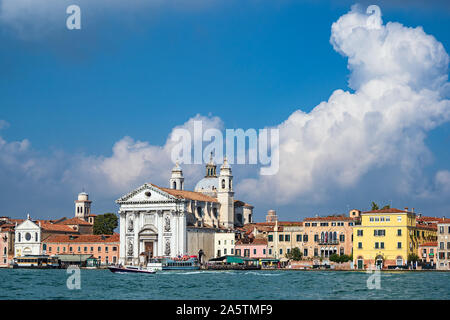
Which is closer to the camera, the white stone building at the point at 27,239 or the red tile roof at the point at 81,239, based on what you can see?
the red tile roof at the point at 81,239

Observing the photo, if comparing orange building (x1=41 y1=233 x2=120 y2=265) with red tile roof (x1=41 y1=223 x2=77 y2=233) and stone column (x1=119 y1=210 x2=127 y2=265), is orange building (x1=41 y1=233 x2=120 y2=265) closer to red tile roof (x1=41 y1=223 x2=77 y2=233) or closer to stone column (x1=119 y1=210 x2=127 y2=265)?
red tile roof (x1=41 y1=223 x2=77 y2=233)

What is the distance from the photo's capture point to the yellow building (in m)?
83.6

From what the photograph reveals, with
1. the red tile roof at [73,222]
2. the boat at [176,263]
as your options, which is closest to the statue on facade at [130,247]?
the boat at [176,263]

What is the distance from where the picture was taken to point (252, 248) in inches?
3976

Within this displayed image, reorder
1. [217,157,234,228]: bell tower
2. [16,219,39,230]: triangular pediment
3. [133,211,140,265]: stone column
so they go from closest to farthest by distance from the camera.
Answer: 1. [133,211,140,265]: stone column
2. [16,219,39,230]: triangular pediment
3. [217,157,234,228]: bell tower

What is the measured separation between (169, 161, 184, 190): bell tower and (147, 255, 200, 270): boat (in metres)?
23.9

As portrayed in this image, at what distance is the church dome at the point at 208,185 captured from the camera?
12231cm

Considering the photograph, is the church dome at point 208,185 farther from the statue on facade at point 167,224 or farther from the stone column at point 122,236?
the stone column at point 122,236

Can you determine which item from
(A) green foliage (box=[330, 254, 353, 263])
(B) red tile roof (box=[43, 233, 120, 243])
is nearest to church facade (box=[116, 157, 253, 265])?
(B) red tile roof (box=[43, 233, 120, 243])

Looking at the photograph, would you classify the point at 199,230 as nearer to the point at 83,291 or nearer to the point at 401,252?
the point at 401,252

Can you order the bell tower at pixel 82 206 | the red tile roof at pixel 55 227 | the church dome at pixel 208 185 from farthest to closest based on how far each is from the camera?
the bell tower at pixel 82 206
the church dome at pixel 208 185
the red tile roof at pixel 55 227

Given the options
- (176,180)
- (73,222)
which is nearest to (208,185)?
(176,180)

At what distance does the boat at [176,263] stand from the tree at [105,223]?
2760 cm
